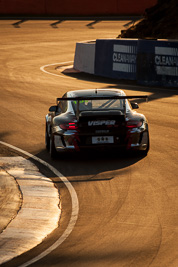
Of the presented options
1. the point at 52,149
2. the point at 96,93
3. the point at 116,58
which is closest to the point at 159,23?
the point at 116,58

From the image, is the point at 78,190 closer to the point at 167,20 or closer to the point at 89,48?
the point at 89,48

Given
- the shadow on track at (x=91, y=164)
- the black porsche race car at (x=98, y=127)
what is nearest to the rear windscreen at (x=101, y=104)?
the black porsche race car at (x=98, y=127)

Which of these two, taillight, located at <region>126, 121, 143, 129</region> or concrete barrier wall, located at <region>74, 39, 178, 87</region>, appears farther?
concrete barrier wall, located at <region>74, 39, 178, 87</region>

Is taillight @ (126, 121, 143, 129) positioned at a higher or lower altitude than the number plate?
higher

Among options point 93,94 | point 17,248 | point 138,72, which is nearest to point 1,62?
point 138,72

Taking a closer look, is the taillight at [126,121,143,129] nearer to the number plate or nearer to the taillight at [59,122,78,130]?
the number plate

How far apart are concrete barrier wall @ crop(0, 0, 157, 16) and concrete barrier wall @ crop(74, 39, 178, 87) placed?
26.7 m

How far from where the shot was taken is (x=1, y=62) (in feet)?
113

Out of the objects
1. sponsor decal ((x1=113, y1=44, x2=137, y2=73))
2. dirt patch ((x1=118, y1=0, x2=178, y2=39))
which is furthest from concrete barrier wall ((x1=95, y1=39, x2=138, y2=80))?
dirt patch ((x1=118, y1=0, x2=178, y2=39))

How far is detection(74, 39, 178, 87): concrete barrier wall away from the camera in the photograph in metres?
24.4

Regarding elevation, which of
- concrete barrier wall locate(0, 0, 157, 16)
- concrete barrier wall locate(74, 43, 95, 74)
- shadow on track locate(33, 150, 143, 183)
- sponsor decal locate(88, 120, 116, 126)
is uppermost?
sponsor decal locate(88, 120, 116, 126)

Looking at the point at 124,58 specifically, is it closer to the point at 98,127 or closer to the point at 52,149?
the point at 52,149

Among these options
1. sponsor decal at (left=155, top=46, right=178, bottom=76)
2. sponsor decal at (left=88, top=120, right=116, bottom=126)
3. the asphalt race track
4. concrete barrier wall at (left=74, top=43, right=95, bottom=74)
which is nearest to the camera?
the asphalt race track

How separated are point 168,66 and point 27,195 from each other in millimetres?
14687
